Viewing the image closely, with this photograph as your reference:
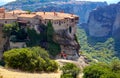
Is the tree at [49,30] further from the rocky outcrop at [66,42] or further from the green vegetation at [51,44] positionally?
the rocky outcrop at [66,42]

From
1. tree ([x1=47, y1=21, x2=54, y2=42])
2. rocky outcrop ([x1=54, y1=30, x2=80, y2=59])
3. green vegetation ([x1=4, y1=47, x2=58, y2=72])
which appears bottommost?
rocky outcrop ([x1=54, y1=30, x2=80, y2=59])

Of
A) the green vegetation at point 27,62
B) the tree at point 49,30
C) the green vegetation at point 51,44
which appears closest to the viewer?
the green vegetation at point 27,62

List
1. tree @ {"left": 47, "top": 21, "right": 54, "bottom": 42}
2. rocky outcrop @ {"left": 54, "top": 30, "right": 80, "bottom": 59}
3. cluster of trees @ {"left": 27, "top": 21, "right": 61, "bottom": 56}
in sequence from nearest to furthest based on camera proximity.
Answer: cluster of trees @ {"left": 27, "top": 21, "right": 61, "bottom": 56}
tree @ {"left": 47, "top": 21, "right": 54, "bottom": 42}
rocky outcrop @ {"left": 54, "top": 30, "right": 80, "bottom": 59}

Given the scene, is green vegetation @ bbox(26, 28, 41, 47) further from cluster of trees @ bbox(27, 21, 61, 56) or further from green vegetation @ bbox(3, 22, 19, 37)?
green vegetation @ bbox(3, 22, 19, 37)

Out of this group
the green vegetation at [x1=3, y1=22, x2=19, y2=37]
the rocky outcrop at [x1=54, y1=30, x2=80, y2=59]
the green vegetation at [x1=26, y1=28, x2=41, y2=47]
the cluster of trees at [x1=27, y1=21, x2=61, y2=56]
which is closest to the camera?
the green vegetation at [x1=3, y1=22, x2=19, y2=37]

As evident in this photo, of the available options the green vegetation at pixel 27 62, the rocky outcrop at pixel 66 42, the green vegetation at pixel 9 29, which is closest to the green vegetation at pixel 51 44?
the rocky outcrop at pixel 66 42

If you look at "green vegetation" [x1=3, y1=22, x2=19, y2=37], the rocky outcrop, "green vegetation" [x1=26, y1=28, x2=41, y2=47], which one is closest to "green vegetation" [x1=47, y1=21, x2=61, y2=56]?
the rocky outcrop

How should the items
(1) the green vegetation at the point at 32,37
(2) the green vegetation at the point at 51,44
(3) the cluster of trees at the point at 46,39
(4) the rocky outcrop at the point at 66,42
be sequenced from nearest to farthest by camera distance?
(1) the green vegetation at the point at 32,37, (3) the cluster of trees at the point at 46,39, (2) the green vegetation at the point at 51,44, (4) the rocky outcrop at the point at 66,42

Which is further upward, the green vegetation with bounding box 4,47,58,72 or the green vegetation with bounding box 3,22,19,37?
the green vegetation with bounding box 4,47,58,72

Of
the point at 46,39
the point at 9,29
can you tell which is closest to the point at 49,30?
the point at 46,39

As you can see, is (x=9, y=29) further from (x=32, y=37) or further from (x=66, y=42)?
(x=66, y=42)

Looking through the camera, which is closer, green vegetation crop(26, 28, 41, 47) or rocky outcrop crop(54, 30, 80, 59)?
green vegetation crop(26, 28, 41, 47)

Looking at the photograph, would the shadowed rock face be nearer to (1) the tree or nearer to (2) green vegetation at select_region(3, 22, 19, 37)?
(1) the tree

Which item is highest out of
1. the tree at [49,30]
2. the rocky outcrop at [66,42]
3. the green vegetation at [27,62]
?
the green vegetation at [27,62]
